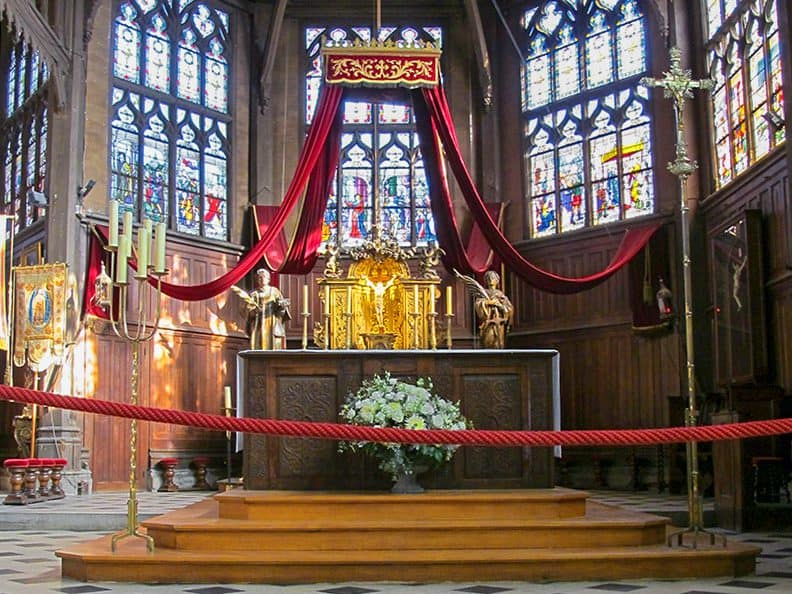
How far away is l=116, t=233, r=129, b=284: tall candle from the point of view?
769cm

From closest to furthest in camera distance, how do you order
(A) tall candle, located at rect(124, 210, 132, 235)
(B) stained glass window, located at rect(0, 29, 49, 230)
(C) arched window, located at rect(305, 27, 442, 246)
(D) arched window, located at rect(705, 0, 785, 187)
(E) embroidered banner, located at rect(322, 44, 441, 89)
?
(A) tall candle, located at rect(124, 210, 132, 235) → (E) embroidered banner, located at rect(322, 44, 441, 89) → (D) arched window, located at rect(705, 0, 785, 187) → (B) stained glass window, located at rect(0, 29, 49, 230) → (C) arched window, located at rect(305, 27, 442, 246)

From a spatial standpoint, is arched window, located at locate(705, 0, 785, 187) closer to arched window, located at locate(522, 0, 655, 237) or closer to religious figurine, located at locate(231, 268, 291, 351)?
arched window, located at locate(522, 0, 655, 237)

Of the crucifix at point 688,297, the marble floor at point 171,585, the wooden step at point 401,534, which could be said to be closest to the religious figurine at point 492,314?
the marble floor at point 171,585

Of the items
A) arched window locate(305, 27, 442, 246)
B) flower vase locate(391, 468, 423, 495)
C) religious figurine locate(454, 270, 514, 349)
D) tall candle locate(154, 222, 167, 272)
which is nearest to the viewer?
tall candle locate(154, 222, 167, 272)

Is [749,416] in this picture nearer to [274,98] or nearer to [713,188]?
[713,188]

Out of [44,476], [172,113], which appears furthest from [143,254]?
[172,113]

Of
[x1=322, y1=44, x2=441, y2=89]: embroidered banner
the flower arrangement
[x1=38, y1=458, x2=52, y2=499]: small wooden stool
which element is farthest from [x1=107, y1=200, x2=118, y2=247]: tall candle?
[x1=38, y1=458, x2=52, y2=499]: small wooden stool

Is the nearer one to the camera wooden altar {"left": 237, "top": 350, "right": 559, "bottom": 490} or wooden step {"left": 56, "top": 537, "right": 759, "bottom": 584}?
wooden step {"left": 56, "top": 537, "right": 759, "bottom": 584}

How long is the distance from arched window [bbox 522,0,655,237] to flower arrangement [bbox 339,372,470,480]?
28.6ft

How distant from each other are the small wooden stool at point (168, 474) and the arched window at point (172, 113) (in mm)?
4131

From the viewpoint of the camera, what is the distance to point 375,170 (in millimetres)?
19375

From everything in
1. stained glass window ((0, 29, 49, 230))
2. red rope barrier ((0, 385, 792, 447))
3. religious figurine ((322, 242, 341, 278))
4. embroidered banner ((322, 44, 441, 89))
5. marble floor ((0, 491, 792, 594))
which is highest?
stained glass window ((0, 29, 49, 230))

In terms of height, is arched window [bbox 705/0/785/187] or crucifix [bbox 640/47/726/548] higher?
arched window [bbox 705/0/785/187]

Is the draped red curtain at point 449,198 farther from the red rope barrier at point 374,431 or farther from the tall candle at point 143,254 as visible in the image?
the red rope barrier at point 374,431
